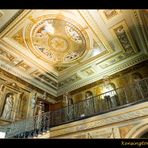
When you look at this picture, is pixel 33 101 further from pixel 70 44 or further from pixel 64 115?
pixel 70 44

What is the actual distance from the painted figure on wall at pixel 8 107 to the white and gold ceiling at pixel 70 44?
1.57 metres

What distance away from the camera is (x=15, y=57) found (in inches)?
397

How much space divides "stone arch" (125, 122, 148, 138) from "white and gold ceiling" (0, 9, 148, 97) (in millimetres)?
4696

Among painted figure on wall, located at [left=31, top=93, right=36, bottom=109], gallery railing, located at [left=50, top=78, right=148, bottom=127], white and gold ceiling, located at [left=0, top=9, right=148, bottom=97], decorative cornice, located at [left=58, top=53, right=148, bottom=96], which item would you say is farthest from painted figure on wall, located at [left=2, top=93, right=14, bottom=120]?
decorative cornice, located at [left=58, top=53, right=148, bottom=96]

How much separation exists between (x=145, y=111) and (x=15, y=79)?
847 centimetres

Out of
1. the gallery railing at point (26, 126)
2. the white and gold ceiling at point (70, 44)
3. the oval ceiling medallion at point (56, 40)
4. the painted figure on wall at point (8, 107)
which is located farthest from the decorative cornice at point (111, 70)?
the painted figure on wall at point (8, 107)

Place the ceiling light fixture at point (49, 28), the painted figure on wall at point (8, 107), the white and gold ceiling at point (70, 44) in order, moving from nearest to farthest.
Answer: the white and gold ceiling at point (70, 44) → the ceiling light fixture at point (49, 28) → the painted figure on wall at point (8, 107)

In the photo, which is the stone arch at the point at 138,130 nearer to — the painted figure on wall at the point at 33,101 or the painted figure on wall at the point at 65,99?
the painted figure on wall at the point at 65,99

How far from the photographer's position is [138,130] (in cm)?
601

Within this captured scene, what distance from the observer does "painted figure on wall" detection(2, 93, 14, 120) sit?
9992mm

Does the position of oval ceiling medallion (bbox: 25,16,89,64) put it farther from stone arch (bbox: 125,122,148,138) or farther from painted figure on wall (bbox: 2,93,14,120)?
stone arch (bbox: 125,122,148,138)

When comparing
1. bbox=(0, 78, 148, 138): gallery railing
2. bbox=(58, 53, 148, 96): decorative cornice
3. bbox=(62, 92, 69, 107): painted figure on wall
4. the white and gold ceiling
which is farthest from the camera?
bbox=(62, 92, 69, 107): painted figure on wall

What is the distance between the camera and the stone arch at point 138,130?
5.93 metres
